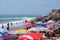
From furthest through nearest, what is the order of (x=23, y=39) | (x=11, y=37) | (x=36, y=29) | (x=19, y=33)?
1. (x=36, y=29)
2. (x=19, y=33)
3. (x=11, y=37)
4. (x=23, y=39)

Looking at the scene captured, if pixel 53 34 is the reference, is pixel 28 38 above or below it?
above

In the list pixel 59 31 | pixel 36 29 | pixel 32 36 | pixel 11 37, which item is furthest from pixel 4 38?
pixel 59 31

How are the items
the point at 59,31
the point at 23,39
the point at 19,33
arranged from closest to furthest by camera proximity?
1. the point at 23,39
2. the point at 19,33
3. the point at 59,31

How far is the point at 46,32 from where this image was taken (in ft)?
71.5

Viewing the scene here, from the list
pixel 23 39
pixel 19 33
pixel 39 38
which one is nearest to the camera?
pixel 23 39

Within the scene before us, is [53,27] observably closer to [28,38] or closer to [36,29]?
[36,29]

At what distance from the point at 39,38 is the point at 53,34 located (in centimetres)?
731

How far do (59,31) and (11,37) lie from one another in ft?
30.3

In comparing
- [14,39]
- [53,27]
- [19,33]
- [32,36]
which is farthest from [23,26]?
[32,36]

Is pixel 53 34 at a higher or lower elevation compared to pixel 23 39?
lower

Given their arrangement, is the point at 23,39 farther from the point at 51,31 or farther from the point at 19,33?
the point at 51,31

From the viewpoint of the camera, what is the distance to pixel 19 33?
19312mm

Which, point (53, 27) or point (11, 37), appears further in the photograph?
point (53, 27)

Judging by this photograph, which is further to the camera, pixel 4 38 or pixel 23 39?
pixel 4 38
